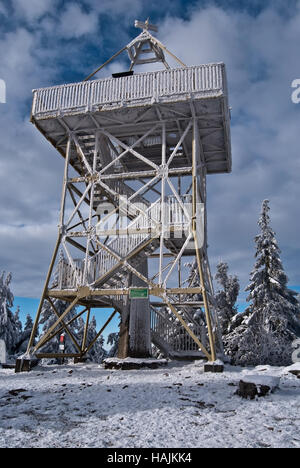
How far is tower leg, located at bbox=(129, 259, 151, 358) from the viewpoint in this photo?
16469 mm

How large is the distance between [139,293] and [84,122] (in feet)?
29.0

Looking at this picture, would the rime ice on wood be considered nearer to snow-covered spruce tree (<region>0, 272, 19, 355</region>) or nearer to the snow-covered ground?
snow-covered spruce tree (<region>0, 272, 19, 355</region>)

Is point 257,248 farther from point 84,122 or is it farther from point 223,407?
point 223,407

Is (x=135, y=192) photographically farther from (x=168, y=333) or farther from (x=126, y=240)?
(x=168, y=333)


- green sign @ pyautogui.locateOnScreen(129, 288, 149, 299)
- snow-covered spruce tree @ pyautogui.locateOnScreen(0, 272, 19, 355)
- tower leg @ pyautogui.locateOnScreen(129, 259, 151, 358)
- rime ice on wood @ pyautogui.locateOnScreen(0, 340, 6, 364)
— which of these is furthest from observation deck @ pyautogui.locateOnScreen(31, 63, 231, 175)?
snow-covered spruce tree @ pyautogui.locateOnScreen(0, 272, 19, 355)

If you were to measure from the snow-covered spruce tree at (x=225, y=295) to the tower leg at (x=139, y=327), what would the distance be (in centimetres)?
1787

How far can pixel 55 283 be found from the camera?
1714 centimetres

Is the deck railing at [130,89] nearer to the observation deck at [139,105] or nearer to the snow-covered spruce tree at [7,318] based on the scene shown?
the observation deck at [139,105]

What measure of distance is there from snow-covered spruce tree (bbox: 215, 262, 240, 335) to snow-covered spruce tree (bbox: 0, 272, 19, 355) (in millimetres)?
20036

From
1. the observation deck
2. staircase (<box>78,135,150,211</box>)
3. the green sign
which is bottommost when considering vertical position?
the green sign

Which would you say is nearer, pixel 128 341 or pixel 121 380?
pixel 121 380

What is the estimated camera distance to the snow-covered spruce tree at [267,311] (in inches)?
920

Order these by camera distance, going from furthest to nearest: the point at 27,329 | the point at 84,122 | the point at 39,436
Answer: the point at 27,329, the point at 84,122, the point at 39,436
